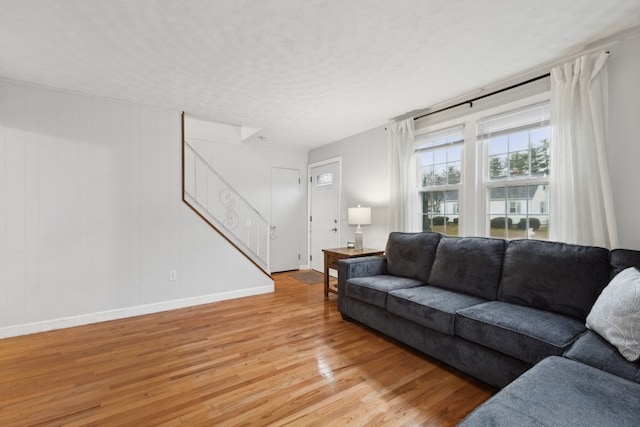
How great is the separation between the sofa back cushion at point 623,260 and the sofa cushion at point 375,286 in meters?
1.44

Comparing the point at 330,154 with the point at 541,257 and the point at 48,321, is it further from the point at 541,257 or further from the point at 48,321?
the point at 48,321

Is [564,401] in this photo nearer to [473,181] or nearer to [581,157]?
[581,157]

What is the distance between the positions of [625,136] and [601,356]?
5.65 ft

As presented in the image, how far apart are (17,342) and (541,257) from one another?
4.76 m

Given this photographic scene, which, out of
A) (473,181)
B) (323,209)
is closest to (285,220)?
(323,209)

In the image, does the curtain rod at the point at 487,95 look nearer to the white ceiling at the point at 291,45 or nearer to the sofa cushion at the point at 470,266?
the white ceiling at the point at 291,45

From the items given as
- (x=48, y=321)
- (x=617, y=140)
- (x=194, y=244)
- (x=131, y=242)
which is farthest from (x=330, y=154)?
(x=48, y=321)

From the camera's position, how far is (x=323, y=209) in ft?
18.2

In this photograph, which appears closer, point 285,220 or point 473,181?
point 473,181

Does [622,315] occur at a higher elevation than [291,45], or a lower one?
lower

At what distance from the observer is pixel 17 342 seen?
8.97 feet

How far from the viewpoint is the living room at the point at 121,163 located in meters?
2.13

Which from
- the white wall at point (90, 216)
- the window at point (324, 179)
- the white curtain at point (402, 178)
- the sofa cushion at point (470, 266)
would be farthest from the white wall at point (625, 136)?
the white wall at point (90, 216)

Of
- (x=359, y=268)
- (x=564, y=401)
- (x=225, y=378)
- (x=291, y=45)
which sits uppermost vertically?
(x=291, y=45)
